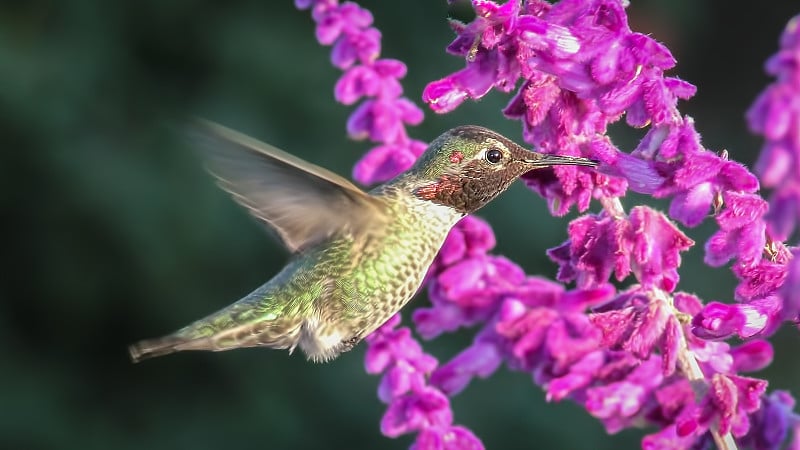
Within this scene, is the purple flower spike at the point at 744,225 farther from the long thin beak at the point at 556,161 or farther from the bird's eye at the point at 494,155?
the bird's eye at the point at 494,155

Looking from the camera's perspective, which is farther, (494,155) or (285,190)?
(494,155)

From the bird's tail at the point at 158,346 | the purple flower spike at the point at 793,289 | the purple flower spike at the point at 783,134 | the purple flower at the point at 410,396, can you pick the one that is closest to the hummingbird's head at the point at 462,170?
the purple flower at the point at 410,396

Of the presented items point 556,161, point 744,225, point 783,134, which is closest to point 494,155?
point 556,161

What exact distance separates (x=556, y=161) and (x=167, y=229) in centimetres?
302

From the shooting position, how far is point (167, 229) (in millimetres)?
4867

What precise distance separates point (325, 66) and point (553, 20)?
3070 mm

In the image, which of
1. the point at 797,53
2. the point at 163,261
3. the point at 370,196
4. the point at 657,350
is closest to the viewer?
the point at 797,53

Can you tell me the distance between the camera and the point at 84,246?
506 cm

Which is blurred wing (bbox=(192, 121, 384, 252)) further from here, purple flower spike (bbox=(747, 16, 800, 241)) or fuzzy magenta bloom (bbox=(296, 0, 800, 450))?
purple flower spike (bbox=(747, 16, 800, 241))

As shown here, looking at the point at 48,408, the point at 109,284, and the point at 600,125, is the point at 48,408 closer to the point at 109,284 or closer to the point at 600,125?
the point at 109,284

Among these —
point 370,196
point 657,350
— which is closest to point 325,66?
point 370,196

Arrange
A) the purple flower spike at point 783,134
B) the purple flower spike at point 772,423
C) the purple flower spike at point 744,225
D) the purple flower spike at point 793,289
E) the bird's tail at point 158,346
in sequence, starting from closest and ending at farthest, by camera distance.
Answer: the purple flower spike at point 783,134 < the purple flower spike at point 793,289 < the purple flower spike at point 744,225 < the purple flower spike at point 772,423 < the bird's tail at point 158,346

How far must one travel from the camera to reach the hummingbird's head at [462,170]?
245 centimetres

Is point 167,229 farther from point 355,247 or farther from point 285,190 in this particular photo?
point 285,190
